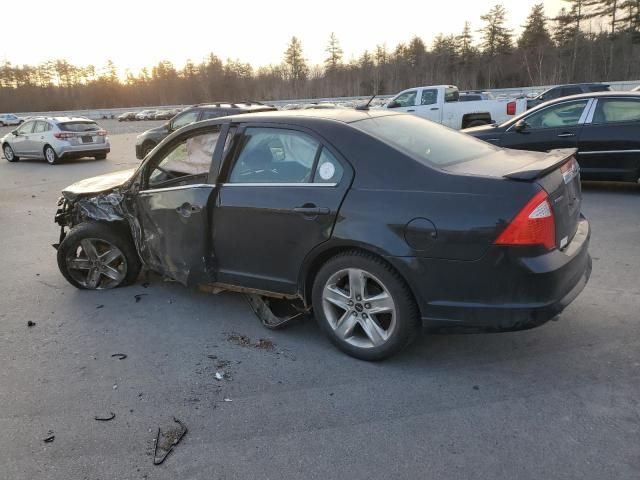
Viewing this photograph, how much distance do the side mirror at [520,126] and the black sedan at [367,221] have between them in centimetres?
530

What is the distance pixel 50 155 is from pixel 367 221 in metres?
17.2

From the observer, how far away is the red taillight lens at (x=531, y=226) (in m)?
2.90

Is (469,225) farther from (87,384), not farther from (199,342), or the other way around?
(87,384)

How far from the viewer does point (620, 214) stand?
7.06 metres

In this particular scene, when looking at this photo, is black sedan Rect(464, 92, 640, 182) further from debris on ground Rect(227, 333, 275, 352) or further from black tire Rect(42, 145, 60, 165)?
black tire Rect(42, 145, 60, 165)

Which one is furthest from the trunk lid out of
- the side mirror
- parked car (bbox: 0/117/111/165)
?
parked car (bbox: 0/117/111/165)

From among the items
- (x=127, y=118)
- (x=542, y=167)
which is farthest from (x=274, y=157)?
(x=127, y=118)

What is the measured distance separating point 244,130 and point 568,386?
2828 mm

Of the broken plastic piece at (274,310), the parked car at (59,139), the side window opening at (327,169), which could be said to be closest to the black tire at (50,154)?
the parked car at (59,139)

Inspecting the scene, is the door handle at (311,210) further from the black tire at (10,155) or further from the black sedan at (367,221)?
the black tire at (10,155)

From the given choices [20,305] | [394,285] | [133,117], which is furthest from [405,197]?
[133,117]

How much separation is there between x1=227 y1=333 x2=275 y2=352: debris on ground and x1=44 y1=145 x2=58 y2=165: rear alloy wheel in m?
15.7

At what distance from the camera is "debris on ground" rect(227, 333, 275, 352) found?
386cm

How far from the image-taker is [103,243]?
512 cm
